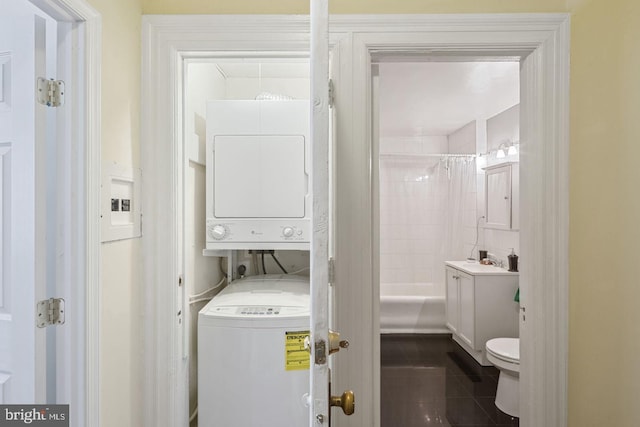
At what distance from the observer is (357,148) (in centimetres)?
146

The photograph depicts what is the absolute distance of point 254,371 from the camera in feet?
6.00

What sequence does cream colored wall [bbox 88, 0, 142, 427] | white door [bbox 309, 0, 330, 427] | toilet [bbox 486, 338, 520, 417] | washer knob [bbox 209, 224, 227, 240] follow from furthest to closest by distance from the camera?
toilet [bbox 486, 338, 520, 417]
washer knob [bbox 209, 224, 227, 240]
cream colored wall [bbox 88, 0, 142, 427]
white door [bbox 309, 0, 330, 427]

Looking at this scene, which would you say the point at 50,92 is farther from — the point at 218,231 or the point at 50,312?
the point at 218,231

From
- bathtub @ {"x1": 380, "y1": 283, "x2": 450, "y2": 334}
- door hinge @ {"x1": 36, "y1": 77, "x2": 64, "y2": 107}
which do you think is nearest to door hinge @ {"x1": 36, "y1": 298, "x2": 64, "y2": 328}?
door hinge @ {"x1": 36, "y1": 77, "x2": 64, "y2": 107}

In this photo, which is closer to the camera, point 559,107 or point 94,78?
point 94,78

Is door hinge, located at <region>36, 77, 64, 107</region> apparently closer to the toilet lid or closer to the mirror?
the toilet lid

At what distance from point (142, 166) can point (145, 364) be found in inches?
31.3

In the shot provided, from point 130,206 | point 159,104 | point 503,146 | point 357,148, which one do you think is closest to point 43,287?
point 130,206

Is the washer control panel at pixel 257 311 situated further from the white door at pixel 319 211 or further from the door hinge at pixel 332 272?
the white door at pixel 319 211

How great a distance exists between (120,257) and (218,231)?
32.1 inches

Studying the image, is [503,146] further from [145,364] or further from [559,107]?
[145,364]

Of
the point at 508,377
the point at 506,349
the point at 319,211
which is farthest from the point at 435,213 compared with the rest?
the point at 319,211

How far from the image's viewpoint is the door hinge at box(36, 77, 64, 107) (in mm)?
1061

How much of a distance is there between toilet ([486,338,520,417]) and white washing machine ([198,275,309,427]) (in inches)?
55.5
